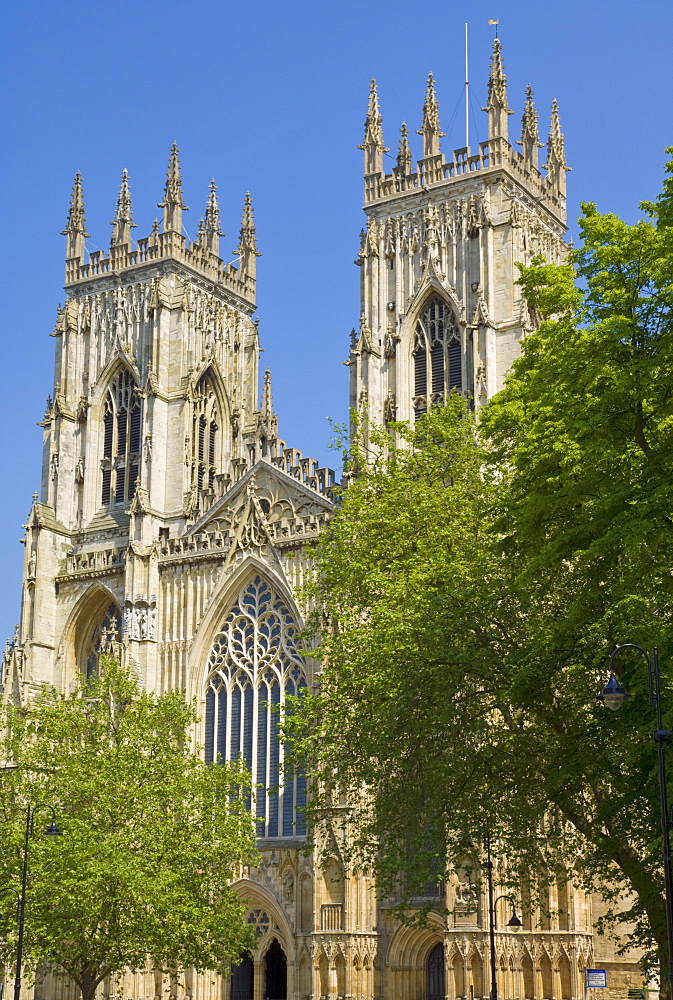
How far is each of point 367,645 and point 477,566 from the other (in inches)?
145

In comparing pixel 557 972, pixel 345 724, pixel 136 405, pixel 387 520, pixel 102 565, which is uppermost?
pixel 136 405

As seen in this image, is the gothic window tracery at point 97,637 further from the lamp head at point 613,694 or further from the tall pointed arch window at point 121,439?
the lamp head at point 613,694

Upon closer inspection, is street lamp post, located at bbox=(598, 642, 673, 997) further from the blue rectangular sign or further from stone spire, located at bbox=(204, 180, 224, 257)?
stone spire, located at bbox=(204, 180, 224, 257)

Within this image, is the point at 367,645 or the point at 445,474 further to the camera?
the point at 445,474

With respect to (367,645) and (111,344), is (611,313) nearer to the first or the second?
(367,645)

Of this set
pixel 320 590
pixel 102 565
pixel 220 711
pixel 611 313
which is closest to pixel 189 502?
pixel 102 565

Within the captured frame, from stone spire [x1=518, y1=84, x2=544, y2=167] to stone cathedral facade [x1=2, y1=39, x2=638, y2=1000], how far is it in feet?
0.27

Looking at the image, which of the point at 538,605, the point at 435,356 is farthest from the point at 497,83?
the point at 538,605

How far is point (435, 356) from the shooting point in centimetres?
4706

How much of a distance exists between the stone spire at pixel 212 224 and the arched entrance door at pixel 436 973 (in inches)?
1081

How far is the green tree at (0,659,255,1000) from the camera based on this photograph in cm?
3269

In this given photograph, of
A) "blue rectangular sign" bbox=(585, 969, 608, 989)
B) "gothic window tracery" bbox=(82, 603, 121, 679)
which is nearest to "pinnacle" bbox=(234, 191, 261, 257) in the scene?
"gothic window tracery" bbox=(82, 603, 121, 679)

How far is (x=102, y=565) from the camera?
49.7m

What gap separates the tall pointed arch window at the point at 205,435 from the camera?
5144cm
